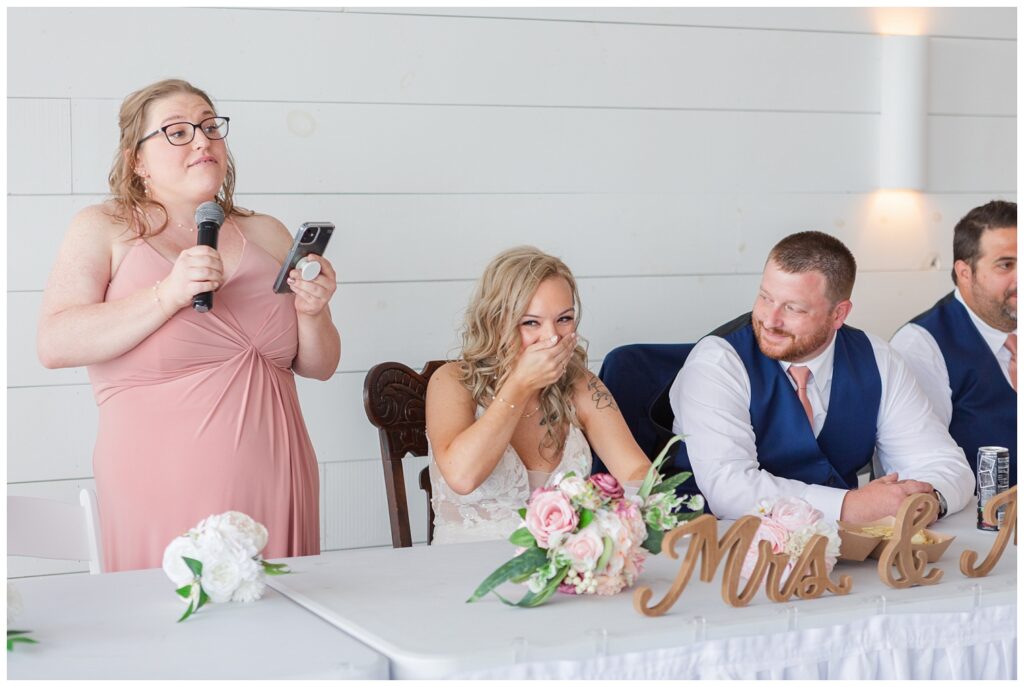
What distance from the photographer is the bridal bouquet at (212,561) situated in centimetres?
165

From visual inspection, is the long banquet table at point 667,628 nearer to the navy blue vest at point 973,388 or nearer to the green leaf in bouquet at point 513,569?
the green leaf in bouquet at point 513,569

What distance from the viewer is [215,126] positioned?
235cm

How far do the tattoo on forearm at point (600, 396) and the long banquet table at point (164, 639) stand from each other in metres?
1.06

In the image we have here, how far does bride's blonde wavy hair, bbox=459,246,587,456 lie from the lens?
256cm

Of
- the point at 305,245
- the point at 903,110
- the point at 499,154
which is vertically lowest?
the point at 305,245

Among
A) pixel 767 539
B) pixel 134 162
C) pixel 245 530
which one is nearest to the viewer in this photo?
pixel 245 530

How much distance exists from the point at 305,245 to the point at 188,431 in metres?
0.43

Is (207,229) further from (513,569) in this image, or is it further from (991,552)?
(991,552)

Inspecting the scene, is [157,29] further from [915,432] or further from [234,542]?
[915,432]

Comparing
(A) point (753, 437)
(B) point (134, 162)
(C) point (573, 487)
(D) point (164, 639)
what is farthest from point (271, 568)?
(A) point (753, 437)

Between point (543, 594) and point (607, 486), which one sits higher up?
point (607, 486)

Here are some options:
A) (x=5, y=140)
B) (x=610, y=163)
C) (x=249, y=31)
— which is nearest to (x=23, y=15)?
(x=5, y=140)

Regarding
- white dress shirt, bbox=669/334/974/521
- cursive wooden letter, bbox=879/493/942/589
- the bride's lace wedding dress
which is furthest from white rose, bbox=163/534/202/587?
white dress shirt, bbox=669/334/974/521

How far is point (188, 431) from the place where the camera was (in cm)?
225
